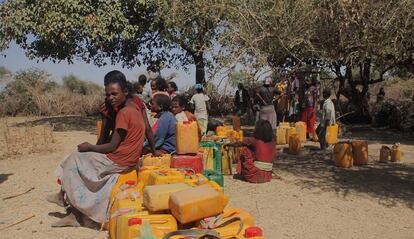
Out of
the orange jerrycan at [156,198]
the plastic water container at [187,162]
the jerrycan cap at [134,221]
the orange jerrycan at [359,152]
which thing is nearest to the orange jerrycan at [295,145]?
the orange jerrycan at [359,152]

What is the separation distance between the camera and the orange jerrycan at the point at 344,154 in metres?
8.79

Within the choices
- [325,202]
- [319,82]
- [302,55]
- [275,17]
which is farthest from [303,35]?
[319,82]

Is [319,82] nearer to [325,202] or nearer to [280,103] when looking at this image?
[280,103]

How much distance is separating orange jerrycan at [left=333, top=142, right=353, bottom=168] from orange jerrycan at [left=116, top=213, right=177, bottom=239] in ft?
19.6

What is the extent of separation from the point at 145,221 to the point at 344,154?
6.16 meters

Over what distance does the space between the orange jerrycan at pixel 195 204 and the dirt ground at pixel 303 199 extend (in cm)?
174

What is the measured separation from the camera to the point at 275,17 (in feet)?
20.6

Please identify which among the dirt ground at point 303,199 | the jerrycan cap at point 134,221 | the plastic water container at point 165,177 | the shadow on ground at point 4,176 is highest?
the plastic water container at point 165,177

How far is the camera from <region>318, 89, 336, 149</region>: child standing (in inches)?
411

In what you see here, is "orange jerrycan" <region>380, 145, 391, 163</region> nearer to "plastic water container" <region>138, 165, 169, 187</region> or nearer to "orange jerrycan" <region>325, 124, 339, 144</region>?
"orange jerrycan" <region>325, 124, 339, 144</region>

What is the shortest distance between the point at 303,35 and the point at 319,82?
651 cm

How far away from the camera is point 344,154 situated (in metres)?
8.83

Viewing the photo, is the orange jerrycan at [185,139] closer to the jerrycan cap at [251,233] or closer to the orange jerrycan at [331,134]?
the jerrycan cap at [251,233]

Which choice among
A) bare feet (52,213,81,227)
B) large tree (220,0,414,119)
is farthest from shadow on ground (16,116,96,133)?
bare feet (52,213,81,227)
